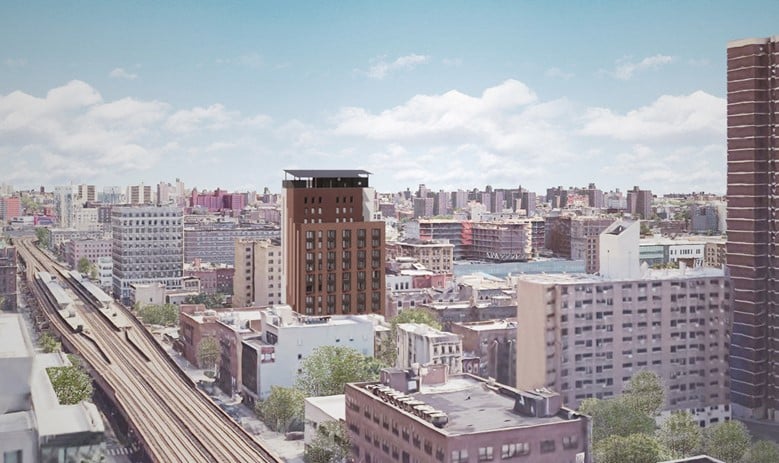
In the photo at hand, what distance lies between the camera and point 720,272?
7789 mm

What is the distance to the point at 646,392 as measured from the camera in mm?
6891

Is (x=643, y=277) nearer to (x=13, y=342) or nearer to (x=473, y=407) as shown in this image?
(x=473, y=407)

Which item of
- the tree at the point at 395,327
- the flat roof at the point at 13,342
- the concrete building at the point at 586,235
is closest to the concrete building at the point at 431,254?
the concrete building at the point at 586,235

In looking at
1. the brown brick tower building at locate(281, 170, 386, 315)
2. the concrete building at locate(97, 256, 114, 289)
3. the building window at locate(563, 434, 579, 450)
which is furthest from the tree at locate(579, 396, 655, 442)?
the concrete building at locate(97, 256, 114, 289)

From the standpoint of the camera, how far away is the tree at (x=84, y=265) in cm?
1357

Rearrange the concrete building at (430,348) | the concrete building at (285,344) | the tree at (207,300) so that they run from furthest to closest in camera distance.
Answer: the tree at (207,300), the concrete building at (285,344), the concrete building at (430,348)

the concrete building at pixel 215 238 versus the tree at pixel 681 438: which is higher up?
the concrete building at pixel 215 238

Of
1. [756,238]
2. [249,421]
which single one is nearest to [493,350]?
[249,421]

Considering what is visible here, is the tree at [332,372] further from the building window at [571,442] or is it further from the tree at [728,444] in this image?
the tree at [728,444]

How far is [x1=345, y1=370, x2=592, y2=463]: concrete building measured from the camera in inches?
190

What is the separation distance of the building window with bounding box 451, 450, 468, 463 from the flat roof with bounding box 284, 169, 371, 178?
588 cm

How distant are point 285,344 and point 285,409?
3.00ft

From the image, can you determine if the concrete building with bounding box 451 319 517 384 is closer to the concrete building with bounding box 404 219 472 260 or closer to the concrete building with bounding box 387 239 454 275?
the concrete building with bounding box 387 239 454 275

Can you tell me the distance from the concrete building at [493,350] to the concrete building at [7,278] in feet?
12.4
